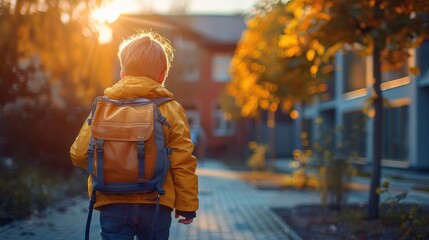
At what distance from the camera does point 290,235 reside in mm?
7254

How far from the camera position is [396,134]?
749 inches

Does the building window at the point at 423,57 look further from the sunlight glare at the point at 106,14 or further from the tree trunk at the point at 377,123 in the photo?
the sunlight glare at the point at 106,14

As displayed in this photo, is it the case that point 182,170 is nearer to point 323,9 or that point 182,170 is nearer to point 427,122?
point 323,9

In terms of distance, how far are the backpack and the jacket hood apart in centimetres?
13

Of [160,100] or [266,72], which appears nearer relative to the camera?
[160,100]

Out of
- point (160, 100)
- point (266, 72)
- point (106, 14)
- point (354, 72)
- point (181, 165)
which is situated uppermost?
point (354, 72)

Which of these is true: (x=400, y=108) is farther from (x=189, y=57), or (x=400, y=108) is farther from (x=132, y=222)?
(x=189, y=57)

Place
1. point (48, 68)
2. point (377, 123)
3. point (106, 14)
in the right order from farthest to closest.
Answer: point (106, 14) → point (48, 68) → point (377, 123)

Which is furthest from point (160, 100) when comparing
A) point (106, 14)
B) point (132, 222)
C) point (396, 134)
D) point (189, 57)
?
point (189, 57)

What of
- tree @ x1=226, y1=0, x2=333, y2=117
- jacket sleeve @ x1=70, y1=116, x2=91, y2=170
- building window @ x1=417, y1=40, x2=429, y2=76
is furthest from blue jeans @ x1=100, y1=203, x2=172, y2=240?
building window @ x1=417, y1=40, x2=429, y2=76

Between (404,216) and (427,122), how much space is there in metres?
11.6

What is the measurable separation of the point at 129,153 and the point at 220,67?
119 feet

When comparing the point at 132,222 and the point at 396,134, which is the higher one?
the point at 396,134

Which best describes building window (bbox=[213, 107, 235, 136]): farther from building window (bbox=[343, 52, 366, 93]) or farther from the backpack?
the backpack
